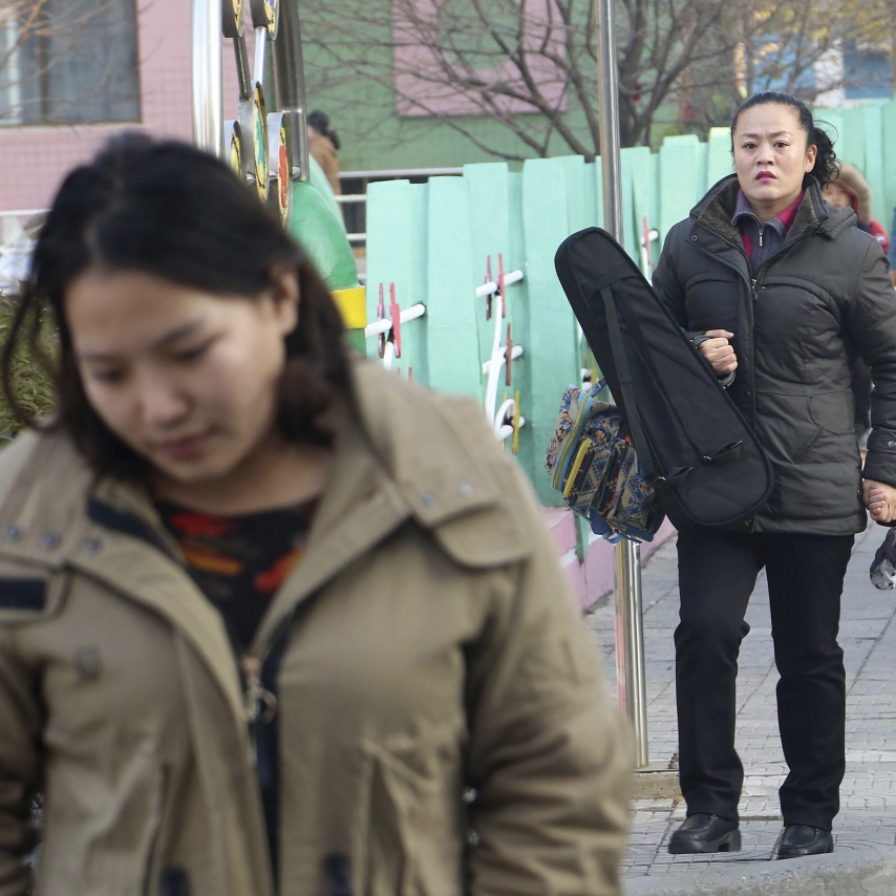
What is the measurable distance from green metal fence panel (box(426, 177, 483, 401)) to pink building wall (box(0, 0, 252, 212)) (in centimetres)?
1140

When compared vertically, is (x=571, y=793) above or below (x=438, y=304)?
below

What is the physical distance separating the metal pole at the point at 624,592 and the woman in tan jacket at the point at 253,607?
10.7ft

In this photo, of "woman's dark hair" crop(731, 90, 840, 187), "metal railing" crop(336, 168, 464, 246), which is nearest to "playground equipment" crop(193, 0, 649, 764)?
"woman's dark hair" crop(731, 90, 840, 187)

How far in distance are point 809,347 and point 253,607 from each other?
2784 mm

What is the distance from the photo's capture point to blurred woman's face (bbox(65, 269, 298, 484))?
1.60 meters

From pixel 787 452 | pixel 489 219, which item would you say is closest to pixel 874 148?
pixel 489 219

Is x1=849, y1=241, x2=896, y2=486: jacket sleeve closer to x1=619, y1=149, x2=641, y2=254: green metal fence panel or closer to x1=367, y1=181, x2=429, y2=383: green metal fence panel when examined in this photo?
x1=367, y1=181, x2=429, y2=383: green metal fence panel

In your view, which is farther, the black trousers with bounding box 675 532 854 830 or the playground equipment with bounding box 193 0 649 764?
the playground equipment with bounding box 193 0 649 764

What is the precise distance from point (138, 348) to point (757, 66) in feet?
59.2

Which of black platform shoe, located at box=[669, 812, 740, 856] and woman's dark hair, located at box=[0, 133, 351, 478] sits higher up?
woman's dark hair, located at box=[0, 133, 351, 478]

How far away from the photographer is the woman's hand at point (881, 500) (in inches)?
169

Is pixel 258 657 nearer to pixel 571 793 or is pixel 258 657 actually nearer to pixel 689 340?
pixel 571 793

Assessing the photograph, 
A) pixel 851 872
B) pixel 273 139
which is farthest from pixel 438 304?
pixel 851 872

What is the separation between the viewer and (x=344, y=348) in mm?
1786
